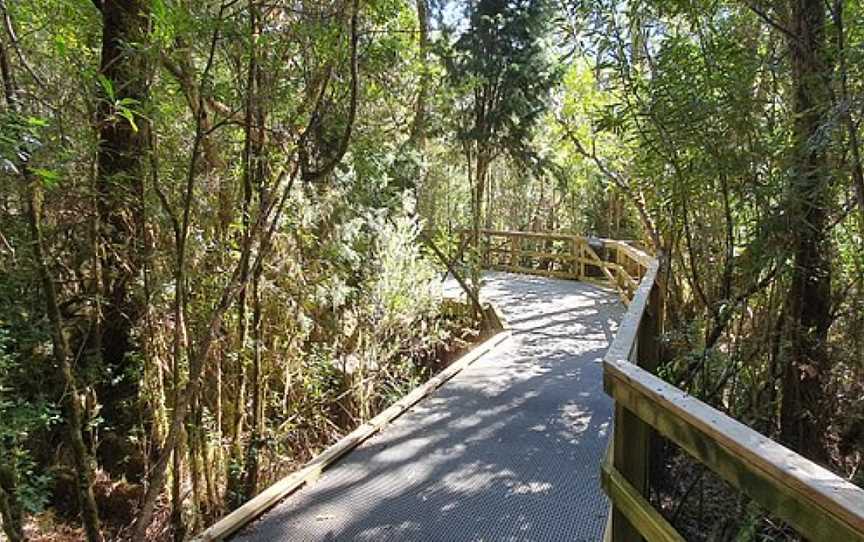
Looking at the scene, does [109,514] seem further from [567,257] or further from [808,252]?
[567,257]

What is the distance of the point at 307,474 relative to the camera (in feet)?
10.1

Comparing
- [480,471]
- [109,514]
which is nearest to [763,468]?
[480,471]

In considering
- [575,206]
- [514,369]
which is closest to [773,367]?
[514,369]

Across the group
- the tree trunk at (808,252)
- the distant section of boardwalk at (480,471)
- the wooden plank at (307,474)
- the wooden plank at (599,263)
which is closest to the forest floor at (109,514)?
the wooden plank at (307,474)

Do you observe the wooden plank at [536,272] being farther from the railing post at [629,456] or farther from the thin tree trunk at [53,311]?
the thin tree trunk at [53,311]

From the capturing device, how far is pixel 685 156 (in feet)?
8.64

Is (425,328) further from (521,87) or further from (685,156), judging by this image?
(685,156)

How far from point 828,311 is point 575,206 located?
1319 cm

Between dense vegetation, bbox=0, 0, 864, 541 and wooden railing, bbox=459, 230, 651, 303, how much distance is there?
4.15 meters

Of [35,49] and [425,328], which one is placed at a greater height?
[35,49]

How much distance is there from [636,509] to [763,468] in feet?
2.22

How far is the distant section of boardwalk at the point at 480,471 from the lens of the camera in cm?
265

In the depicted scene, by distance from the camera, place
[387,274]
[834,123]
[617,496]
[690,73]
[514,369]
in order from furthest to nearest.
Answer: [387,274] → [514,369] → [690,73] → [617,496] → [834,123]

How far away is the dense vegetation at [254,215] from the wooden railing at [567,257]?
4.15m
